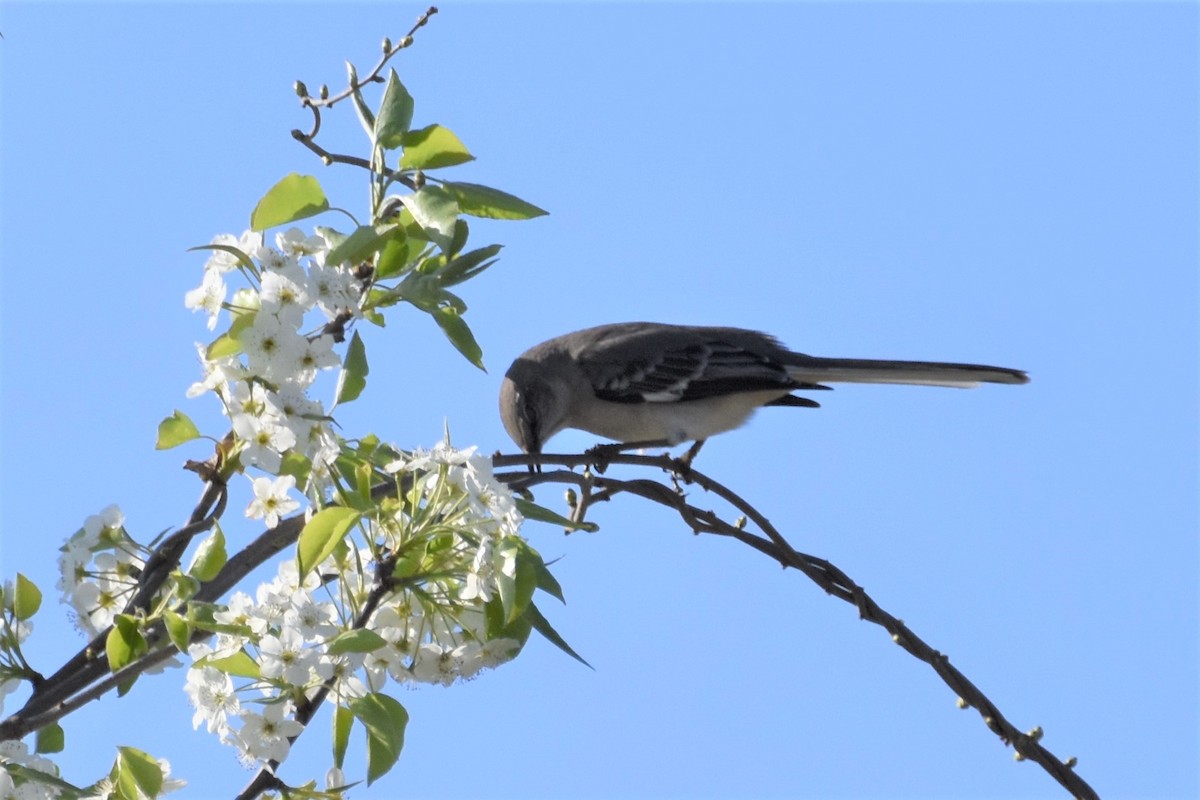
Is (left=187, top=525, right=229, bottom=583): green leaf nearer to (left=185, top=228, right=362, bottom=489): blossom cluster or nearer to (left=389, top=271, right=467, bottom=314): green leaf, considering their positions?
(left=185, top=228, right=362, bottom=489): blossom cluster

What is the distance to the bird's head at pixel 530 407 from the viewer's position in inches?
266

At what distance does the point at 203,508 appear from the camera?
2.29 meters

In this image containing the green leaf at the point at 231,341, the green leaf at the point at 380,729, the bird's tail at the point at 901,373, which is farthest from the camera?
the bird's tail at the point at 901,373

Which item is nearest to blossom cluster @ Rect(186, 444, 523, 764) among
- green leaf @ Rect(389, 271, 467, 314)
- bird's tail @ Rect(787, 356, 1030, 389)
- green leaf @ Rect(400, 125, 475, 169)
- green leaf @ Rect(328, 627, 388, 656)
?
green leaf @ Rect(328, 627, 388, 656)

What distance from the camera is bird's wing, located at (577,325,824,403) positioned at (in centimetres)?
665

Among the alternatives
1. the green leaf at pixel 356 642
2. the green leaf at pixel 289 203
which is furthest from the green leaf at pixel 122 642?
the green leaf at pixel 289 203

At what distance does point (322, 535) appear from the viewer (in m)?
1.94

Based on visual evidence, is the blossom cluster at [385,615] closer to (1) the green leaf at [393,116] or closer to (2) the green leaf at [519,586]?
(2) the green leaf at [519,586]

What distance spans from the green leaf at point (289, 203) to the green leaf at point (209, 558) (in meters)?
0.59

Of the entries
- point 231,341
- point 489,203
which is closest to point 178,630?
point 231,341

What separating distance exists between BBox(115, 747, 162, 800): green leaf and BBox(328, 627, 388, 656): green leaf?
1.49 ft

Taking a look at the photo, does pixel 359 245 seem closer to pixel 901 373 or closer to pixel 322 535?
pixel 322 535

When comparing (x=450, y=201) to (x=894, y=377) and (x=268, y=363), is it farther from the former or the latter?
(x=894, y=377)

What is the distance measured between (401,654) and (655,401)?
4.54m
